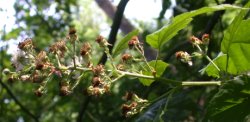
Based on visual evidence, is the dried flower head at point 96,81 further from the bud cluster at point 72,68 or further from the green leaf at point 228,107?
the green leaf at point 228,107

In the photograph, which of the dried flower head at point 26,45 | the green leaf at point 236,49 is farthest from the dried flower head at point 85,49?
the green leaf at point 236,49

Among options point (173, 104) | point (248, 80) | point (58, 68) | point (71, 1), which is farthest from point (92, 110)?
point (248, 80)

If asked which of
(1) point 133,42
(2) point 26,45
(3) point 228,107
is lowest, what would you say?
(3) point 228,107

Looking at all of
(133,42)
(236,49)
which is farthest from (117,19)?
(236,49)

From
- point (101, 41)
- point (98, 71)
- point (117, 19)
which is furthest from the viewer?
point (117, 19)

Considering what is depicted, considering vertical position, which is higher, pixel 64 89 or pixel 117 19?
pixel 117 19

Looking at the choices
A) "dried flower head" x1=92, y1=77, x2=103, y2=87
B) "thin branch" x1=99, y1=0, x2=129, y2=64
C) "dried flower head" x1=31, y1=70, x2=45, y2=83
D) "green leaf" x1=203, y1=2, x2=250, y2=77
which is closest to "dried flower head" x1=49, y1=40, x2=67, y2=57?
"dried flower head" x1=31, y1=70, x2=45, y2=83

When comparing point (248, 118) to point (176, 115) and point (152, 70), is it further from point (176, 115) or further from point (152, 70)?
point (176, 115)

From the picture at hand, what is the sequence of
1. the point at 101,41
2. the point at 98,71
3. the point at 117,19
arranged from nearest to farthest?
1. the point at 98,71
2. the point at 101,41
3. the point at 117,19

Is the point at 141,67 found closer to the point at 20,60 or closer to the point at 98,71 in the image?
the point at 98,71
